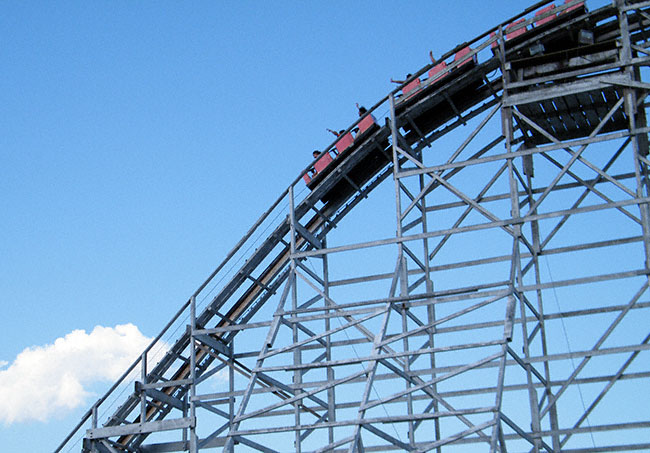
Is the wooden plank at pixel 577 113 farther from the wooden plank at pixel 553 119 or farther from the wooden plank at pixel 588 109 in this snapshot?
the wooden plank at pixel 553 119

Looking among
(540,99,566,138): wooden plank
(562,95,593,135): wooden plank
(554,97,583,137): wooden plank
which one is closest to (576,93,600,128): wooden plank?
(562,95,593,135): wooden plank

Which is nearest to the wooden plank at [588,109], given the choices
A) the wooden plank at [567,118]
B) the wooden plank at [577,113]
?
the wooden plank at [577,113]

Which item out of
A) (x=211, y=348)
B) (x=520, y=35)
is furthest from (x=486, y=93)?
(x=211, y=348)

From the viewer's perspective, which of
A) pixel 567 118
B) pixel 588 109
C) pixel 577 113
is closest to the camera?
pixel 588 109

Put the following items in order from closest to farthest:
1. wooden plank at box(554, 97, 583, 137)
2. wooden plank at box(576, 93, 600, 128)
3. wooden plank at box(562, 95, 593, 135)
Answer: wooden plank at box(576, 93, 600, 128) < wooden plank at box(562, 95, 593, 135) < wooden plank at box(554, 97, 583, 137)

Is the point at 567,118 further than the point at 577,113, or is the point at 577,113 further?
the point at 567,118

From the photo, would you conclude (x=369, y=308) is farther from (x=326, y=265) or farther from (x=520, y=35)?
(x=520, y=35)

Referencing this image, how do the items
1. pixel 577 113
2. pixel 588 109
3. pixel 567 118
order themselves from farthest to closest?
pixel 567 118, pixel 577 113, pixel 588 109

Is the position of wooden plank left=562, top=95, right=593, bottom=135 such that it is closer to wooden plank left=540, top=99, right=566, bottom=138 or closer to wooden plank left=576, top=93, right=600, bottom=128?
wooden plank left=576, top=93, right=600, bottom=128

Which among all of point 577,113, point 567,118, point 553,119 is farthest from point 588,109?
point 553,119

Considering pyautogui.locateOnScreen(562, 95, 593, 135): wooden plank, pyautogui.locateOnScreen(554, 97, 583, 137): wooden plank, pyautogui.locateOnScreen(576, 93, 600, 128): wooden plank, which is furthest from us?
pyautogui.locateOnScreen(554, 97, 583, 137): wooden plank

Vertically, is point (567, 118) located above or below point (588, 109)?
above

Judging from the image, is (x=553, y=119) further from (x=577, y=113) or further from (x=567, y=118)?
(x=577, y=113)

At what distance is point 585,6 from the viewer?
21.2m
